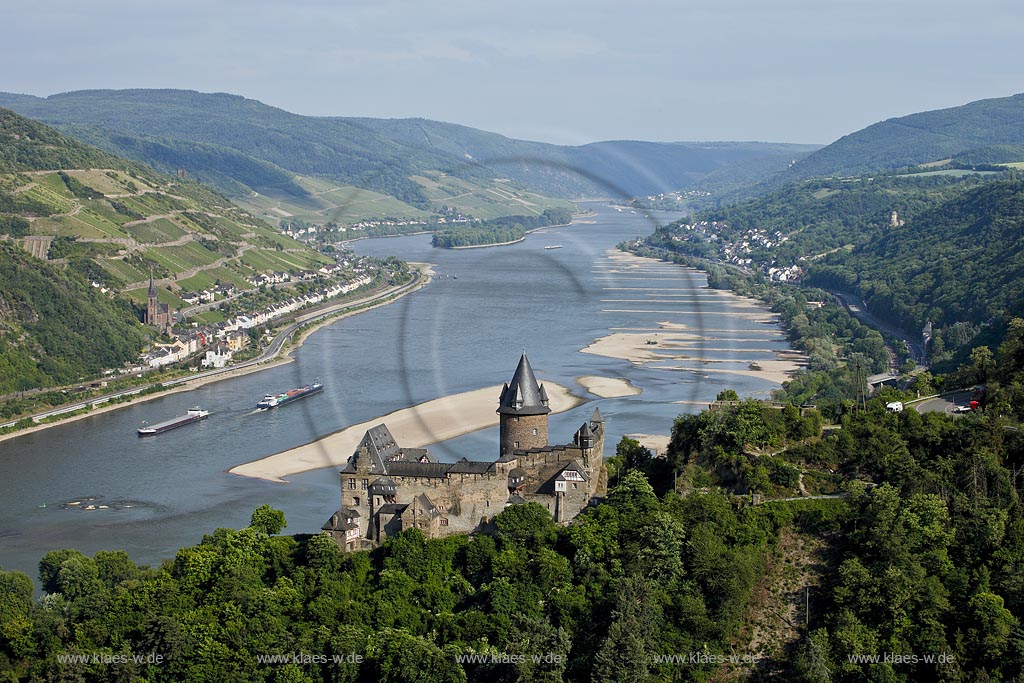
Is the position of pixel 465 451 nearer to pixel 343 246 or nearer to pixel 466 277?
pixel 466 277

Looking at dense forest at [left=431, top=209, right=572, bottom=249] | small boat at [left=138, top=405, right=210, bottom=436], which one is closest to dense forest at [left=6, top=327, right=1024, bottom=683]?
small boat at [left=138, top=405, right=210, bottom=436]

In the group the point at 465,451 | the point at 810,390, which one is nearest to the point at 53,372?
the point at 465,451

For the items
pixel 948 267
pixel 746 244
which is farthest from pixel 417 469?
pixel 746 244

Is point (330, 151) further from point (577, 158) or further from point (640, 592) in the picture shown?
point (640, 592)

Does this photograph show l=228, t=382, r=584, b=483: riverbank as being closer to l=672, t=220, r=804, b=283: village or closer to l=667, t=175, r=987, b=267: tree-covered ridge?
l=672, t=220, r=804, b=283: village

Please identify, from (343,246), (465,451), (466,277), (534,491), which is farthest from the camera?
(343,246)

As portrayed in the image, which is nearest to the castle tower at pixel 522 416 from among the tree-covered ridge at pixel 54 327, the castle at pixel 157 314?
the tree-covered ridge at pixel 54 327

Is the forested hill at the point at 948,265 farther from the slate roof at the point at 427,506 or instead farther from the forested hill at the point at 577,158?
the slate roof at the point at 427,506

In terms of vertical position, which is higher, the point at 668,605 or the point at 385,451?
the point at 385,451
